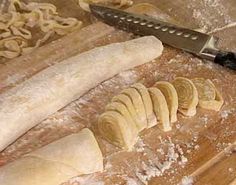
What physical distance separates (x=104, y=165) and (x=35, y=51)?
1.88 ft

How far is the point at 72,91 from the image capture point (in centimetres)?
169

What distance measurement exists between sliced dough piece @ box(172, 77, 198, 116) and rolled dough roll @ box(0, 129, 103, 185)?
338 mm

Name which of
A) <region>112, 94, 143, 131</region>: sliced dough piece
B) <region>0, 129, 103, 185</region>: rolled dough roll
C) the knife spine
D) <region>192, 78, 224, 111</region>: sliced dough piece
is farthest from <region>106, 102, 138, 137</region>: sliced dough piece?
the knife spine

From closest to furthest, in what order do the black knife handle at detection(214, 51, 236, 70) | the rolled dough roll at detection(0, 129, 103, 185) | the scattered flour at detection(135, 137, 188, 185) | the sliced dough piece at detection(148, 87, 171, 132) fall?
the rolled dough roll at detection(0, 129, 103, 185) < the scattered flour at detection(135, 137, 188, 185) < the sliced dough piece at detection(148, 87, 171, 132) < the black knife handle at detection(214, 51, 236, 70)

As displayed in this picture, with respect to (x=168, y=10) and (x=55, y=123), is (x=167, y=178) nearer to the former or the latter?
(x=55, y=123)

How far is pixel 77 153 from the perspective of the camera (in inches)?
57.3

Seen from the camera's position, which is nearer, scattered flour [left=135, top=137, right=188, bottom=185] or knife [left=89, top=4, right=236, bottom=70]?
scattered flour [left=135, top=137, right=188, bottom=185]

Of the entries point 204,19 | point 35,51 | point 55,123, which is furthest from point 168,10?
point 55,123

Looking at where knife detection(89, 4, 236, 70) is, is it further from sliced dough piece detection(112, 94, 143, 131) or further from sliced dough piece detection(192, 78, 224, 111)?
sliced dough piece detection(112, 94, 143, 131)

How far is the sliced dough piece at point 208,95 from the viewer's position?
1689mm

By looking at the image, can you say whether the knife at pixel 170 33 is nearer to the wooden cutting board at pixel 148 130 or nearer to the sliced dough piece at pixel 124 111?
the wooden cutting board at pixel 148 130

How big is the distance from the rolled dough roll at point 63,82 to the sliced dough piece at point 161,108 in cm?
22

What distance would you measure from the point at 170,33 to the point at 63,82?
1.59 ft

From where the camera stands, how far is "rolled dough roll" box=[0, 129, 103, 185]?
4.56 feet
